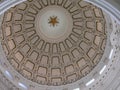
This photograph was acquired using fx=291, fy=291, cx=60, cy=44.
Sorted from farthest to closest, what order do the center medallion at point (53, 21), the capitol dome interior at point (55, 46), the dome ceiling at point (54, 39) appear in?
1. the center medallion at point (53, 21)
2. the dome ceiling at point (54, 39)
3. the capitol dome interior at point (55, 46)

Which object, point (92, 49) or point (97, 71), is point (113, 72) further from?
point (92, 49)

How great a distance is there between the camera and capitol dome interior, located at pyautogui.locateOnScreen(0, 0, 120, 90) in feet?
77.4

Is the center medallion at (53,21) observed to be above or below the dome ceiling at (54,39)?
above

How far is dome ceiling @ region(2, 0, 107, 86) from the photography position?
25.2 metres

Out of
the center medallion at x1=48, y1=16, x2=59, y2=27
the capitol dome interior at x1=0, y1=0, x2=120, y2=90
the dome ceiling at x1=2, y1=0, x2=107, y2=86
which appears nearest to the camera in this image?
the capitol dome interior at x1=0, y1=0, x2=120, y2=90

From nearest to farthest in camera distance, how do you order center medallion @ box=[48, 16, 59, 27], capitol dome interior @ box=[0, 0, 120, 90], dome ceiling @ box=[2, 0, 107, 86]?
1. capitol dome interior @ box=[0, 0, 120, 90]
2. dome ceiling @ box=[2, 0, 107, 86]
3. center medallion @ box=[48, 16, 59, 27]

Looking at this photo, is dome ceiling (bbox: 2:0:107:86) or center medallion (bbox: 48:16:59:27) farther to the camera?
center medallion (bbox: 48:16:59:27)

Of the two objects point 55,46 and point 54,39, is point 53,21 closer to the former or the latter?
point 54,39

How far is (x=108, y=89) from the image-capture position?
2167 centimetres

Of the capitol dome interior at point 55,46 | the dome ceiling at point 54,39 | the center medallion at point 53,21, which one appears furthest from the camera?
the center medallion at point 53,21

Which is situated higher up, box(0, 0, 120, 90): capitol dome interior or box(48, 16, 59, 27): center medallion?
box(48, 16, 59, 27): center medallion

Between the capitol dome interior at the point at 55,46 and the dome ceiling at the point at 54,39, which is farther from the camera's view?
the dome ceiling at the point at 54,39

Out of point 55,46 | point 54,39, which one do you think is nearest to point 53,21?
point 54,39

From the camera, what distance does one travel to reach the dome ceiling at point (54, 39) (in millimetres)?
25234
